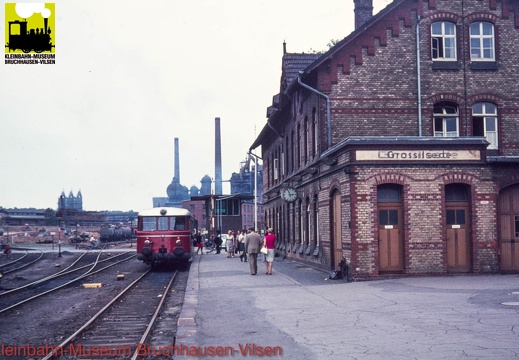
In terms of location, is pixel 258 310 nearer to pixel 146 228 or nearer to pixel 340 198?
pixel 340 198

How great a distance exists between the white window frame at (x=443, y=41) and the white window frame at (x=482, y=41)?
0.70 m

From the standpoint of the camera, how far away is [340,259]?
22.0 m

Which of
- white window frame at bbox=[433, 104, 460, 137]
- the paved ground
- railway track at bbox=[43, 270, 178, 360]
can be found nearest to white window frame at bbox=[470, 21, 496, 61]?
white window frame at bbox=[433, 104, 460, 137]

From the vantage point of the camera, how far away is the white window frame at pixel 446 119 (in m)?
24.5

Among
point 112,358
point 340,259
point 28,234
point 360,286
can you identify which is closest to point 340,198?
point 340,259

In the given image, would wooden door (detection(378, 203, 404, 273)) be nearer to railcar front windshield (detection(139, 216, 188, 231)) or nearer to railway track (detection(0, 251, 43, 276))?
railcar front windshield (detection(139, 216, 188, 231))

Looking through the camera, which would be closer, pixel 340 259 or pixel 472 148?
pixel 472 148

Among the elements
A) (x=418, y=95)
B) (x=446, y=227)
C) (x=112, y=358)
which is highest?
(x=418, y=95)

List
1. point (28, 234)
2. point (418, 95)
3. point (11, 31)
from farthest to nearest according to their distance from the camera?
point (28, 234) < point (418, 95) < point (11, 31)

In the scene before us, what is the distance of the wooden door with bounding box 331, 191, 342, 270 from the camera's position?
867 inches

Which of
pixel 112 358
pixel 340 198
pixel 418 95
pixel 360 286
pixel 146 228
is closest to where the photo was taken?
pixel 112 358

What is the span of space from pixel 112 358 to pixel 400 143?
1247cm

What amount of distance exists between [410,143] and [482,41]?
7661mm

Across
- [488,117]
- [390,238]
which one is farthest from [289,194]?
[390,238]
